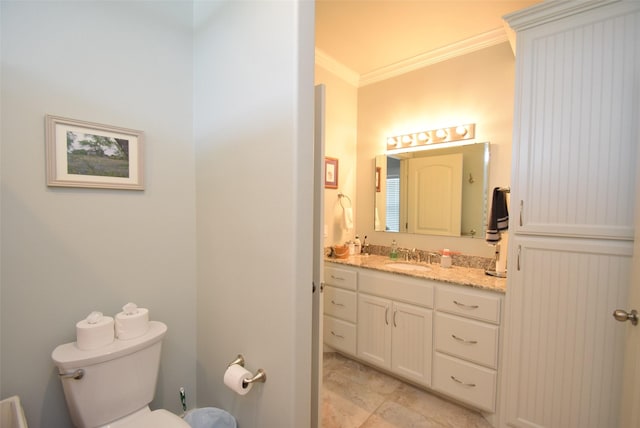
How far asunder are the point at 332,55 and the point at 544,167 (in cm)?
195

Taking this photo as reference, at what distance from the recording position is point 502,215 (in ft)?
6.07

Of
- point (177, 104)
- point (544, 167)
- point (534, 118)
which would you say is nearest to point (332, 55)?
point (177, 104)

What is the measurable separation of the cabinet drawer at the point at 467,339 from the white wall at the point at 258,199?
118 cm

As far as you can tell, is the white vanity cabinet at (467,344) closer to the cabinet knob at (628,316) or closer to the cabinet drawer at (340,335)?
the cabinet knob at (628,316)

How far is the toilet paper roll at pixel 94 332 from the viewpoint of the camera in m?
1.10

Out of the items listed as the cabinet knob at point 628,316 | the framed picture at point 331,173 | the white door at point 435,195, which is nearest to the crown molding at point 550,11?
the white door at point 435,195

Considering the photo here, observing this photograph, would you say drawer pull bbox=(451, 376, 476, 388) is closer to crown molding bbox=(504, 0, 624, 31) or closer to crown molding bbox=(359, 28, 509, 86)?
crown molding bbox=(504, 0, 624, 31)

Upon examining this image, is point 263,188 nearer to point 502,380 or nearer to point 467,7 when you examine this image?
point 502,380

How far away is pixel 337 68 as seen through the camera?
104 inches

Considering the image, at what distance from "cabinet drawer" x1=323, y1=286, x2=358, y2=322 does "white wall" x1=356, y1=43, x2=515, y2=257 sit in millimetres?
739

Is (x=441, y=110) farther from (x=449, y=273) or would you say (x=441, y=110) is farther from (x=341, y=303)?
(x=341, y=303)

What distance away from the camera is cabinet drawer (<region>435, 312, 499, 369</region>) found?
1.66 metres

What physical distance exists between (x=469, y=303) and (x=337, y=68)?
237cm

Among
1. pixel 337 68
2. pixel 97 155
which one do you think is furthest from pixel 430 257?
pixel 97 155
